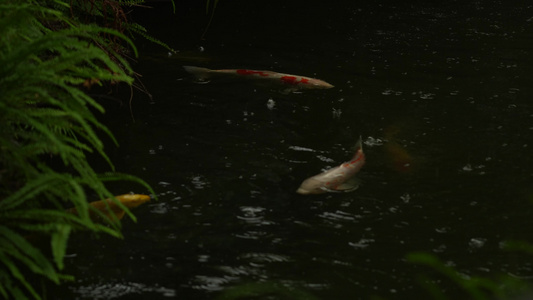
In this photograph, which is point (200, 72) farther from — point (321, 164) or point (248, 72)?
point (321, 164)

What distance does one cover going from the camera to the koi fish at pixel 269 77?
18.9 ft

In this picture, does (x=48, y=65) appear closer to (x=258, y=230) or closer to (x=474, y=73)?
(x=258, y=230)

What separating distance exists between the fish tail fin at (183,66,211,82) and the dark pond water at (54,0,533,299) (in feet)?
0.32

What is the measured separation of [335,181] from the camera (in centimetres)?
408

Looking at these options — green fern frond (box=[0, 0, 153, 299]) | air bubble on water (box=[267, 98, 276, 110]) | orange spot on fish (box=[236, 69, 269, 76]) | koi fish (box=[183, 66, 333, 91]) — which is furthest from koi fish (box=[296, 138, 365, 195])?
orange spot on fish (box=[236, 69, 269, 76])

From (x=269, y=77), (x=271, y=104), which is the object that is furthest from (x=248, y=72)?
(x=271, y=104)

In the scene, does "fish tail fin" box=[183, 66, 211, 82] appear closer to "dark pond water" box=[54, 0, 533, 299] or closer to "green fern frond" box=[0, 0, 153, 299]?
"dark pond water" box=[54, 0, 533, 299]

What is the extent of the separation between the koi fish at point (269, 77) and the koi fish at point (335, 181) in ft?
5.21

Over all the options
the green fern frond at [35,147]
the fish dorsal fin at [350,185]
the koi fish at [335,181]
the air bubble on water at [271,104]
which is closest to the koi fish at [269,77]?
the air bubble on water at [271,104]

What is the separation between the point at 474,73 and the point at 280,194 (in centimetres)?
292

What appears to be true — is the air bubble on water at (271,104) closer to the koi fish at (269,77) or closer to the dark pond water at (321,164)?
the dark pond water at (321,164)

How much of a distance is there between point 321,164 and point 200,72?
1966 millimetres

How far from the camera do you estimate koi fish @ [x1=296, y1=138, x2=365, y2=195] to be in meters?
4.01

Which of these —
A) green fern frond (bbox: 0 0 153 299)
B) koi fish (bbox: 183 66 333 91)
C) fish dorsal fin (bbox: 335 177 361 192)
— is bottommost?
fish dorsal fin (bbox: 335 177 361 192)
